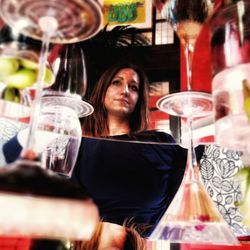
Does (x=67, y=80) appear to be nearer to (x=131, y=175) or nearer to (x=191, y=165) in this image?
(x=191, y=165)

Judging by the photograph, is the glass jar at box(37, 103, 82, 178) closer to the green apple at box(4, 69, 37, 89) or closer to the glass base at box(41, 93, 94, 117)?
the glass base at box(41, 93, 94, 117)

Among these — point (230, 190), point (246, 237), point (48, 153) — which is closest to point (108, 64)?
point (48, 153)

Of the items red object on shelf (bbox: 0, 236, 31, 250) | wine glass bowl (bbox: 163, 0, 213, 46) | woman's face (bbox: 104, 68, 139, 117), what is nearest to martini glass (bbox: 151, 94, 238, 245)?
wine glass bowl (bbox: 163, 0, 213, 46)

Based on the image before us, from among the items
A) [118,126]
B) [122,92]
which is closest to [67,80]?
[122,92]

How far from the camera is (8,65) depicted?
0.54m

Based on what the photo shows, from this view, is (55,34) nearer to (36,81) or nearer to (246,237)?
(36,81)

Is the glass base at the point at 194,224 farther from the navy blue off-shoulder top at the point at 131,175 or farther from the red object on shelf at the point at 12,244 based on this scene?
the red object on shelf at the point at 12,244

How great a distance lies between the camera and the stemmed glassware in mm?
714

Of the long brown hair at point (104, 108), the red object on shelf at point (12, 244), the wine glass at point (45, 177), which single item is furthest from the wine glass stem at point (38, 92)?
the red object on shelf at point (12, 244)

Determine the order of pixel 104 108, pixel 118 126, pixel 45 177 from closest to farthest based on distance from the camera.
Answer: pixel 45 177 → pixel 104 108 → pixel 118 126

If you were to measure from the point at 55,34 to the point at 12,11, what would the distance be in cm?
7

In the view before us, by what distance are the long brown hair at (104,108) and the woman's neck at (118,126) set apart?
0.06 ft

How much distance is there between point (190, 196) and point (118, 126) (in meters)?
0.80

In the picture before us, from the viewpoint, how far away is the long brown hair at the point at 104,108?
1448mm
